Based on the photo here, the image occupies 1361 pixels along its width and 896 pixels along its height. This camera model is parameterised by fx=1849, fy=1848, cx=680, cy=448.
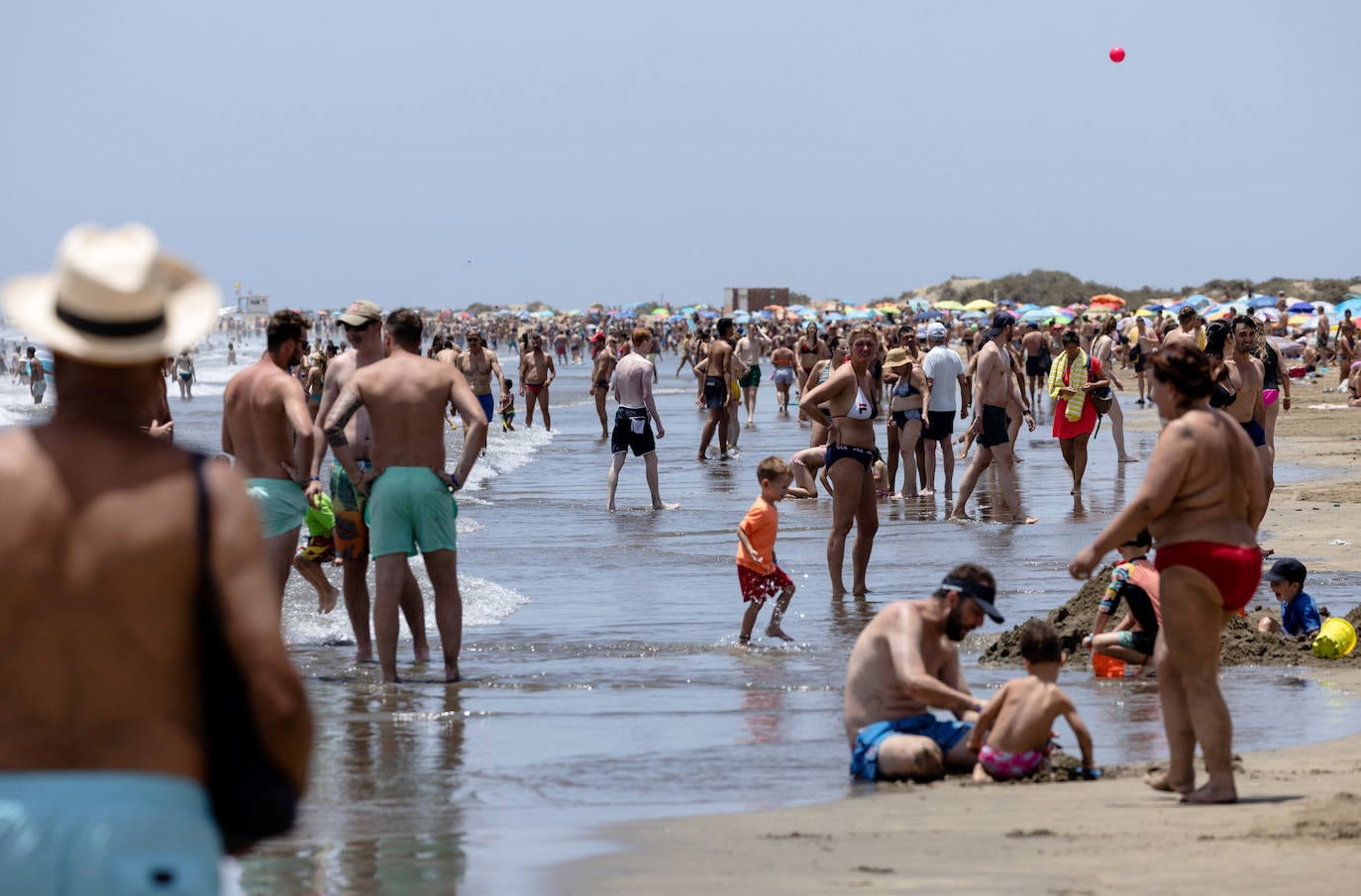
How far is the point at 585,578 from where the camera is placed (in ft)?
41.5

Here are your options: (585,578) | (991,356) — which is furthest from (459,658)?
(991,356)

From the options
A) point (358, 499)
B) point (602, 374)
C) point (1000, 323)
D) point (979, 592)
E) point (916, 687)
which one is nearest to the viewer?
point (979, 592)

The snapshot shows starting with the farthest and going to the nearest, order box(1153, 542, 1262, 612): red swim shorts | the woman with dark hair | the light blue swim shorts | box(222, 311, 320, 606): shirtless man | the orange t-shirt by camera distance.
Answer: the woman with dark hair
the orange t-shirt
box(222, 311, 320, 606): shirtless man
box(1153, 542, 1262, 612): red swim shorts
the light blue swim shorts

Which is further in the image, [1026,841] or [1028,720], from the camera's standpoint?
[1028,720]

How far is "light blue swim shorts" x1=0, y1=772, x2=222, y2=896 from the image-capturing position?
245cm

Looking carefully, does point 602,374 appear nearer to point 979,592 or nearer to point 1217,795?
point 979,592

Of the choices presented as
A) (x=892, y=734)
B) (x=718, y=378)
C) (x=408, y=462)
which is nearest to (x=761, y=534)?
Result: (x=408, y=462)

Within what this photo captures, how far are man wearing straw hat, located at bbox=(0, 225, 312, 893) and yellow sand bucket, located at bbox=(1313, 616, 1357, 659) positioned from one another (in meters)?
6.95

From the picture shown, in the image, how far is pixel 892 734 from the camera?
6.48 m

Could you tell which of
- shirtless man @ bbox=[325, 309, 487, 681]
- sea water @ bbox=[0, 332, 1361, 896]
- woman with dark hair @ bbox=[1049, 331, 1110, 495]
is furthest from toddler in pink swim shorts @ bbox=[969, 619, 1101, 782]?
woman with dark hair @ bbox=[1049, 331, 1110, 495]

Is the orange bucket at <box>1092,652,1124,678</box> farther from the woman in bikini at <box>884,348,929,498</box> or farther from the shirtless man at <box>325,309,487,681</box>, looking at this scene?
the woman in bikini at <box>884,348,929,498</box>

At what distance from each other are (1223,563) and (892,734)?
1.39 meters

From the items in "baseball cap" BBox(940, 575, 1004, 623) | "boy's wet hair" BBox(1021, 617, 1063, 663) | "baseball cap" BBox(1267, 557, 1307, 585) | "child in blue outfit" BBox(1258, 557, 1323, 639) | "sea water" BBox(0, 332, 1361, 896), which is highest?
"baseball cap" BBox(940, 575, 1004, 623)

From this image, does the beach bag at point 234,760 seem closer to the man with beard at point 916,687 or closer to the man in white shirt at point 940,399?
the man with beard at point 916,687
